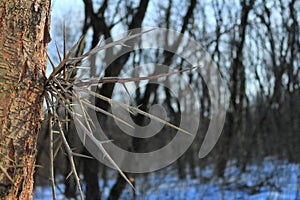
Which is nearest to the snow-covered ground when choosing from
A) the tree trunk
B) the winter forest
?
the winter forest

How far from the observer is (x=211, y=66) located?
6906 mm

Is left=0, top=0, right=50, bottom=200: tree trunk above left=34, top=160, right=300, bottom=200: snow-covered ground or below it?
above

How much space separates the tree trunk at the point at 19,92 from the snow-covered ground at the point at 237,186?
472 cm

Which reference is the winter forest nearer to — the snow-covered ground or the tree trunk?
the snow-covered ground

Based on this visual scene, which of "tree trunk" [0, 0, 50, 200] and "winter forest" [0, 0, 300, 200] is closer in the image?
"tree trunk" [0, 0, 50, 200]

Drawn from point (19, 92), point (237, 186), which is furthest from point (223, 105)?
point (19, 92)

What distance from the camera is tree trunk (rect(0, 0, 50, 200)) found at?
2.99ft

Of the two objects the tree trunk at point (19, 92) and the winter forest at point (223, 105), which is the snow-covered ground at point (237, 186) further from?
the tree trunk at point (19, 92)

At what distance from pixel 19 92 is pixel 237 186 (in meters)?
6.00

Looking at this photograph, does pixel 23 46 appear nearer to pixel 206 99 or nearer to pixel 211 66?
pixel 211 66

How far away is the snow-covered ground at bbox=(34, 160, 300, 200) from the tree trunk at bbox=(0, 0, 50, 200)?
4.72 metres

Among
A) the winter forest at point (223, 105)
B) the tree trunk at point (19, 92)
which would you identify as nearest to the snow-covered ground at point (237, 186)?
the winter forest at point (223, 105)

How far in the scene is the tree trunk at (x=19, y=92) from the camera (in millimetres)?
912

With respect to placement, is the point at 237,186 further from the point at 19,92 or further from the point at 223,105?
the point at 19,92
